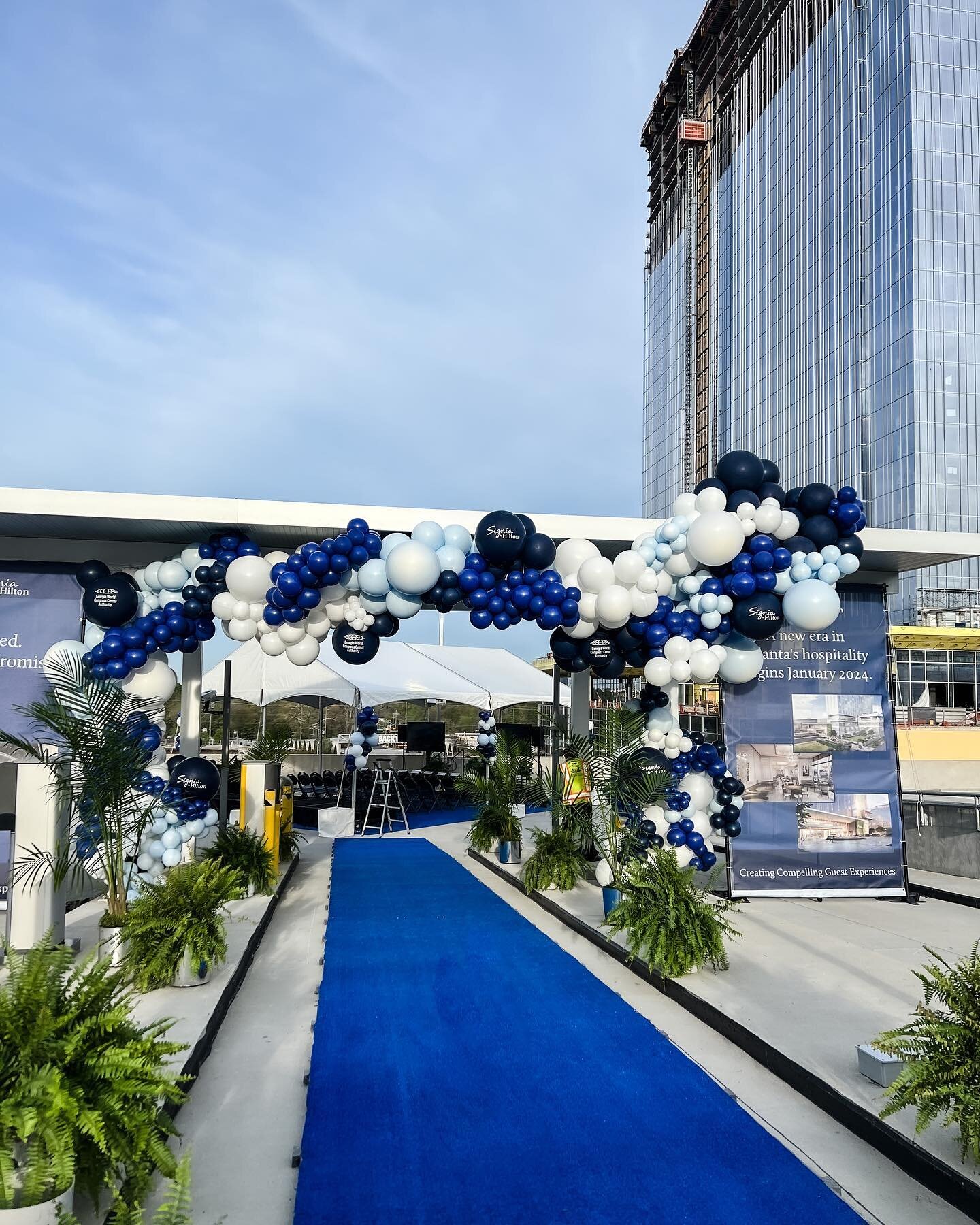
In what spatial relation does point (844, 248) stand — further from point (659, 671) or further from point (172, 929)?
point (172, 929)

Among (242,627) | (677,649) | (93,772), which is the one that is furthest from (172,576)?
(677,649)

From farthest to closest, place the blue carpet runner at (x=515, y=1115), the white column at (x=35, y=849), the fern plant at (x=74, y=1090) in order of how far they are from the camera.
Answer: the white column at (x=35, y=849), the blue carpet runner at (x=515, y=1115), the fern plant at (x=74, y=1090)

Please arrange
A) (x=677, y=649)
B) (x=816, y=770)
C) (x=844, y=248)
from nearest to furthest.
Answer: (x=677, y=649), (x=816, y=770), (x=844, y=248)

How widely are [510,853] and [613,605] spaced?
461 cm

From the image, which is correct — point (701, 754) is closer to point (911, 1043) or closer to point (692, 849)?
point (692, 849)

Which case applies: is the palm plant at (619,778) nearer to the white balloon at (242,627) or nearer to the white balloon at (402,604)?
the white balloon at (402,604)

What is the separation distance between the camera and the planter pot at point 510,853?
10.8m

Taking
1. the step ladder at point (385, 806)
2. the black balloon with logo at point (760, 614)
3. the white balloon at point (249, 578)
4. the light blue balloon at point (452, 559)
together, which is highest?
the light blue balloon at point (452, 559)

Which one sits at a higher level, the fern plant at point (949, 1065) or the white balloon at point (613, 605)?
the white balloon at point (613, 605)

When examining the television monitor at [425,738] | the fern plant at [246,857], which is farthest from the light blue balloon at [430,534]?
the television monitor at [425,738]

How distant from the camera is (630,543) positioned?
8.93m

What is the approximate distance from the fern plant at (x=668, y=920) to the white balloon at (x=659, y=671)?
73.3 inches

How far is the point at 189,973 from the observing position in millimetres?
5500

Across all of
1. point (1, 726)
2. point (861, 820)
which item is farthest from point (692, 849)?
point (1, 726)
